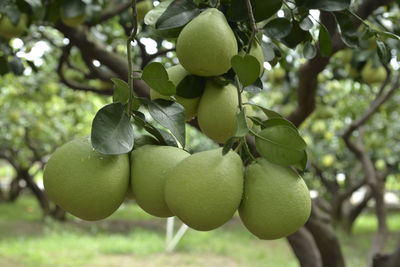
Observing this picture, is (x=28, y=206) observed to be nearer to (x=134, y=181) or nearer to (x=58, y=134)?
(x=58, y=134)

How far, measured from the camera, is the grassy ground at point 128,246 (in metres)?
5.09

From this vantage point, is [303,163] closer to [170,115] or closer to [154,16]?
[170,115]

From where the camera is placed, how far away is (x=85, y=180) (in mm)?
627

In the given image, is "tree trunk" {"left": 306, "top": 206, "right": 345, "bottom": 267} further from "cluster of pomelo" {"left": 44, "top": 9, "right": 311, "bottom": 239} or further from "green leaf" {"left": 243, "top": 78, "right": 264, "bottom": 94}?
"cluster of pomelo" {"left": 44, "top": 9, "right": 311, "bottom": 239}

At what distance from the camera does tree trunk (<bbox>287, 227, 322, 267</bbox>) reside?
184 cm

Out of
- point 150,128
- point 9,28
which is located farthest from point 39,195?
point 150,128

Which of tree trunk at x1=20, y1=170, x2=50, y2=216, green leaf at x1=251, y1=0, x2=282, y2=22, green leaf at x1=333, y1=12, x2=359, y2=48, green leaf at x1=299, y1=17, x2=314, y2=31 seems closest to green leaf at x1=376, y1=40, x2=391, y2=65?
green leaf at x1=333, y1=12, x2=359, y2=48

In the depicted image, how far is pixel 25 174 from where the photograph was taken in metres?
7.56

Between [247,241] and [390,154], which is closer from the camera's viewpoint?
[390,154]

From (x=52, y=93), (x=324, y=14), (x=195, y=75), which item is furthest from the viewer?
(x=52, y=93)

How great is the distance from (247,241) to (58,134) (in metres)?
2.94

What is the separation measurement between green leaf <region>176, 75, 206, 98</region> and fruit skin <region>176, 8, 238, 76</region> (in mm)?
59

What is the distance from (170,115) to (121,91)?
0.27 feet

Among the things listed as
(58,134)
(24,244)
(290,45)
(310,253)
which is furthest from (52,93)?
(290,45)
